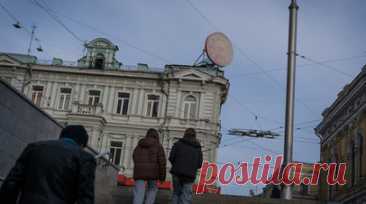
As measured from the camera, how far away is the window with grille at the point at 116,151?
37969 mm

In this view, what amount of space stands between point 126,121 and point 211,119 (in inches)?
256

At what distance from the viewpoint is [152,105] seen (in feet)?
129

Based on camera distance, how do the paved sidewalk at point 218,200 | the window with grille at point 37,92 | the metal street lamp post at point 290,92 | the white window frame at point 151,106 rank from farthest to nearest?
the window with grille at point 37,92 → the white window frame at point 151,106 → the metal street lamp post at point 290,92 → the paved sidewalk at point 218,200

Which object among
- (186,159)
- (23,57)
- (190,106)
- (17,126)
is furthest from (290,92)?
A: (23,57)

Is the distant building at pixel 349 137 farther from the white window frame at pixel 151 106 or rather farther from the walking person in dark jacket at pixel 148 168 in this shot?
the walking person in dark jacket at pixel 148 168

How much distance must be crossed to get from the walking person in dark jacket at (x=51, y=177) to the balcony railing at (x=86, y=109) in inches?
1294

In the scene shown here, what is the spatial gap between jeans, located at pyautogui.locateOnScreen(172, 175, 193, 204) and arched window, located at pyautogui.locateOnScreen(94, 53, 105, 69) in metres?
32.1

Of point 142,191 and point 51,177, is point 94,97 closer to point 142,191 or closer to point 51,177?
point 142,191

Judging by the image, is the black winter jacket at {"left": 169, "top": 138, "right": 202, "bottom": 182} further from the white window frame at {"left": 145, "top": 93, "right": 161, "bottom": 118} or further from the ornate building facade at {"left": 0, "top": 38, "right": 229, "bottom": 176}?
the white window frame at {"left": 145, "top": 93, "right": 161, "bottom": 118}

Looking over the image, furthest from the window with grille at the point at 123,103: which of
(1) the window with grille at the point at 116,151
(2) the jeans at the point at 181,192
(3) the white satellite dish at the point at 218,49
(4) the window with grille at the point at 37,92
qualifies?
(2) the jeans at the point at 181,192

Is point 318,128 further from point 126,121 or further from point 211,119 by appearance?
point 126,121

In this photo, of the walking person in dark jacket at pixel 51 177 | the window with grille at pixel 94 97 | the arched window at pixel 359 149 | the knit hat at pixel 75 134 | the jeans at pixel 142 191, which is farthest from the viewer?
the window with grille at pixel 94 97

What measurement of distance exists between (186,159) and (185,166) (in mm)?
177

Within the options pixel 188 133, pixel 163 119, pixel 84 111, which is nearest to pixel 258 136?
pixel 163 119
